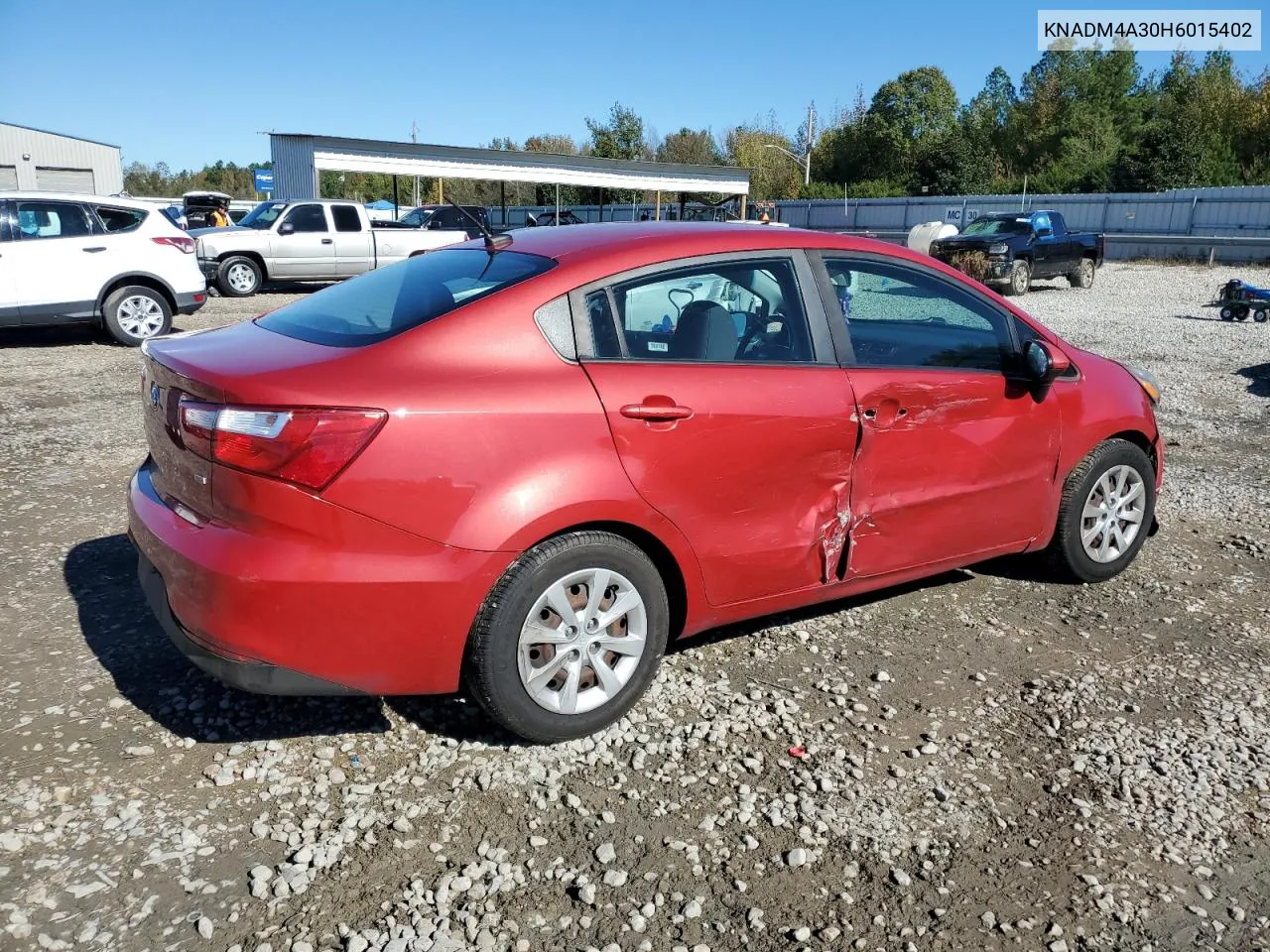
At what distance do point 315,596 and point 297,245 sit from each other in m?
17.5

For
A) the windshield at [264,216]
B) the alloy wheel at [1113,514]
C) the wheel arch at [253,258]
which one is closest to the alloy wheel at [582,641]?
the alloy wheel at [1113,514]

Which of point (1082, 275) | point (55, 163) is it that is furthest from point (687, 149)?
point (1082, 275)

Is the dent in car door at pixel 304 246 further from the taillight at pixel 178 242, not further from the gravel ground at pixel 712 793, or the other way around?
the gravel ground at pixel 712 793

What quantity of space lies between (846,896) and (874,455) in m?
1.69

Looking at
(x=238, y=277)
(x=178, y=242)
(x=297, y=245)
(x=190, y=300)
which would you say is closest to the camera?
(x=178, y=242)

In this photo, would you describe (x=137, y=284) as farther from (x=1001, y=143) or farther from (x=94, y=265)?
(x=1001, y=143)

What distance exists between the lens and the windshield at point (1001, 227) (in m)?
20.9

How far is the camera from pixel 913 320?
14.2 feet

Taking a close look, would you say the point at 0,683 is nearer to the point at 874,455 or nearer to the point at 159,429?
the point at 159,429

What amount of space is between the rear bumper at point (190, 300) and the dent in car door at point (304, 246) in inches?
268

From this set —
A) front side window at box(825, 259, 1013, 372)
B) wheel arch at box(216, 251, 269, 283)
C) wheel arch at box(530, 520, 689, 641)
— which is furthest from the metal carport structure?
wheel arch at box(530, 520, 689, 641)

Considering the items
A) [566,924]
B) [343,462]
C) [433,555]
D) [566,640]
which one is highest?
[343,462]

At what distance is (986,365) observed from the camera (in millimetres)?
4230

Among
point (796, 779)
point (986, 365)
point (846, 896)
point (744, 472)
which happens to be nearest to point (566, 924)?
point (846, 896)
